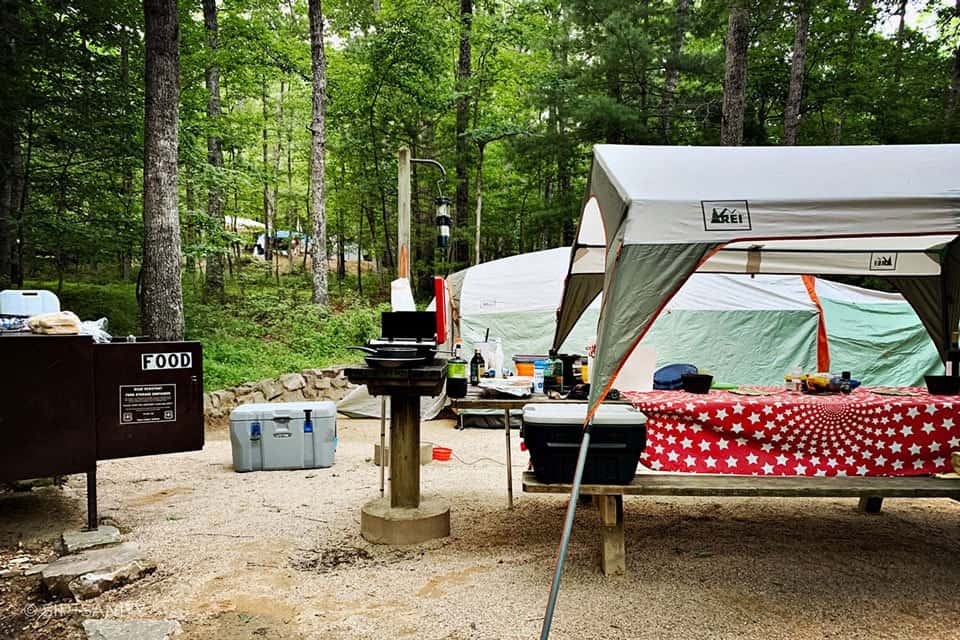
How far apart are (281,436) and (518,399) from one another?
2.65 meters

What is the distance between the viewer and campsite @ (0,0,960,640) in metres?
2.65

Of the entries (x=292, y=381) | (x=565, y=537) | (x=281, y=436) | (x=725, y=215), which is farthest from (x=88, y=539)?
(x=292, y=381)

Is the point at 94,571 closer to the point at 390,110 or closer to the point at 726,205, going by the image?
the point at 726,205

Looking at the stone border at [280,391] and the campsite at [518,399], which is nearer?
the campsite at [518,399]

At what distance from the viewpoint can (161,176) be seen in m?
6.73

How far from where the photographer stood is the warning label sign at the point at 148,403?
355 cm

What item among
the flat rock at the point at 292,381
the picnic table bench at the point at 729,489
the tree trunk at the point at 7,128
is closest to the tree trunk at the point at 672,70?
the flat rock at the point at 292,381

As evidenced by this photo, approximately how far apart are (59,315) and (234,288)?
10.2m

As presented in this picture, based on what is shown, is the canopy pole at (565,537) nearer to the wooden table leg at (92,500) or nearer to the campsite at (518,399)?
the campsite at (518,399)

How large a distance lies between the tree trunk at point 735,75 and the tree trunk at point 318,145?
650 centimetres

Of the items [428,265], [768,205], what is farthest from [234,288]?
[768,205]

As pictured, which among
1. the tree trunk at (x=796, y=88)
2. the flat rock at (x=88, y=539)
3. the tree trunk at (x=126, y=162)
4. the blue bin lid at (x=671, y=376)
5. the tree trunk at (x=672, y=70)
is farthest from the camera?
the tree trunk at (x=672, y=70)

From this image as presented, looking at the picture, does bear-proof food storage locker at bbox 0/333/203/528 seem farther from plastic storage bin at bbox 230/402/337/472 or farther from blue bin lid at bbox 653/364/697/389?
blue bin lid at bbox 653/364/697/389

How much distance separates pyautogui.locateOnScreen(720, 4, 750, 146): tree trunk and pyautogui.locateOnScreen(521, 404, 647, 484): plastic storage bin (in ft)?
21.7
